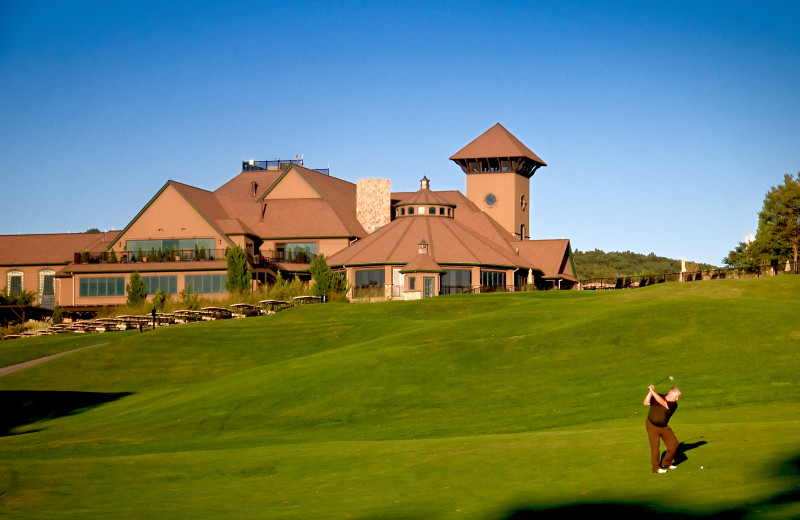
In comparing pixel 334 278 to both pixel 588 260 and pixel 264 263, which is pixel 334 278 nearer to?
pixel 264 263

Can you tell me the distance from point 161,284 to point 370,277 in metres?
16.9

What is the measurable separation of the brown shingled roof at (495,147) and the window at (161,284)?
2922cm

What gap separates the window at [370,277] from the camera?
77.7m

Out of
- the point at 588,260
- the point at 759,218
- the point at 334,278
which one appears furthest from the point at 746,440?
the point at 588,260

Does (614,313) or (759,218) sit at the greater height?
(759,218)

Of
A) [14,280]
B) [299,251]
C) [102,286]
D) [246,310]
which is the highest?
[299,251]

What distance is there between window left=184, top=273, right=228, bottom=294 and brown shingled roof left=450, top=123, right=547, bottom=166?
1054 inches

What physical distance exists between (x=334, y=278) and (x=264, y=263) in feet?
→ 29.0

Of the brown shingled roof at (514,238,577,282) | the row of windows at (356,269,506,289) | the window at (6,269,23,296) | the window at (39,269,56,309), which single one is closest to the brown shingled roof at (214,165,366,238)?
the row of windows at (356,269,506,289)

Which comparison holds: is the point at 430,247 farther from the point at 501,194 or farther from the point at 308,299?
the point at 501,194

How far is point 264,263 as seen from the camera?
8200cm

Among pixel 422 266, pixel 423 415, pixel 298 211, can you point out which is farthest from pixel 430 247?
pixel 423 415

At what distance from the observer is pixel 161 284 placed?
80188 mm

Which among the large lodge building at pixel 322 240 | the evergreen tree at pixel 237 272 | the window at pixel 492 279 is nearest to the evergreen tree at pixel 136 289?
the large lodge building at pixel 322 240
